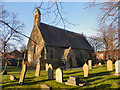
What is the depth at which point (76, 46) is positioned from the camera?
27094mm

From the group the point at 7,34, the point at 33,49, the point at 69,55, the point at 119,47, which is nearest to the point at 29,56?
the point at 33,49

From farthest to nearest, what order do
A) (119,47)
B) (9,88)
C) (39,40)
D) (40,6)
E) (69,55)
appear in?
1. (39,40)
2. (69,55)
3. (119,47)
4. (9,88)
5. (40,6)

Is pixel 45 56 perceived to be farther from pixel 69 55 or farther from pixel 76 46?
pixel 76 46

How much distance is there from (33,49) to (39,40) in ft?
9.16

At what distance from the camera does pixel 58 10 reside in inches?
138

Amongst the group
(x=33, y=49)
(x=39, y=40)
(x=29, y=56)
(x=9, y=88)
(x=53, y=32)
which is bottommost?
(x=9, y=88)

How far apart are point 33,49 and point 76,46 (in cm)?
1124

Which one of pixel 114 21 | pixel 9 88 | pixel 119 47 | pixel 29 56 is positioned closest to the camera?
pixel 114 21

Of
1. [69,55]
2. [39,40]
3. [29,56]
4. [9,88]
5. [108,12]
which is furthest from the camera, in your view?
[29,56]

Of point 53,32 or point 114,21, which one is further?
point 53,32

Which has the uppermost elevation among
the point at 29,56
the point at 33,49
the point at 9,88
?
the point at 33,49

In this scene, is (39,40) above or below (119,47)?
above

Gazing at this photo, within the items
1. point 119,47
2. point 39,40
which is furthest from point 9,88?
point 39,40

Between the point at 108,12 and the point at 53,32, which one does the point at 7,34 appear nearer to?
the point at 53,32
